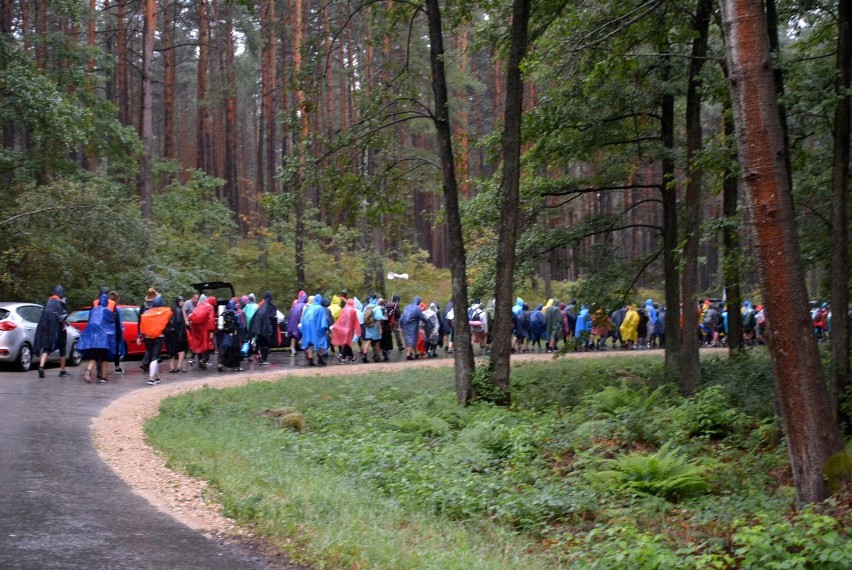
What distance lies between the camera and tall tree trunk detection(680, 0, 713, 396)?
1546 centimetres

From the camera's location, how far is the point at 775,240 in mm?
7980

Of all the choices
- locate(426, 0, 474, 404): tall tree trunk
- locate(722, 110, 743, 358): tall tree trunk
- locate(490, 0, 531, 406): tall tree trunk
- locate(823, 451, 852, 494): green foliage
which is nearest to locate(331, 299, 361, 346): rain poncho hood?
locate(426, 0, 474, 404): tall tree trunk

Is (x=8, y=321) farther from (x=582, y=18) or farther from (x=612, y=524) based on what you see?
(x=612, y=524)

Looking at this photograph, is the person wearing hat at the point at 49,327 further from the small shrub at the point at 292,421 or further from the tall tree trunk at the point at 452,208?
the tall tree trunk at the point at 452,208

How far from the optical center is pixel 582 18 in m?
14.7

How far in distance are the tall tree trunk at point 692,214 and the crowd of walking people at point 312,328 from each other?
1832 millimetres

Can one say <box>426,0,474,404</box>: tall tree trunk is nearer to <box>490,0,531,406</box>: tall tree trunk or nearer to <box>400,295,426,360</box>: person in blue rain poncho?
<box>490,0,531,406</box>: tall tree trunk

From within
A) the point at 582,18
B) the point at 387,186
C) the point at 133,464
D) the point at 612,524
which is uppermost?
the point at 582,18

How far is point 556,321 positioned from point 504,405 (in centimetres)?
1616

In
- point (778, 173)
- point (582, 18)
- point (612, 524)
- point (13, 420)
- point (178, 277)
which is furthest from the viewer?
point (178, 277)

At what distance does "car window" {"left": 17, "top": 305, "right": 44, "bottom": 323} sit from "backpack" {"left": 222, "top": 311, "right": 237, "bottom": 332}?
4272 millimetres

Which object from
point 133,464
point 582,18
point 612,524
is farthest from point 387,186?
point 612,524

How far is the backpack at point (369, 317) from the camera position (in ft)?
83.5

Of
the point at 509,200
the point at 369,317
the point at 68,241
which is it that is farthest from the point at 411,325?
the point at 509,200
